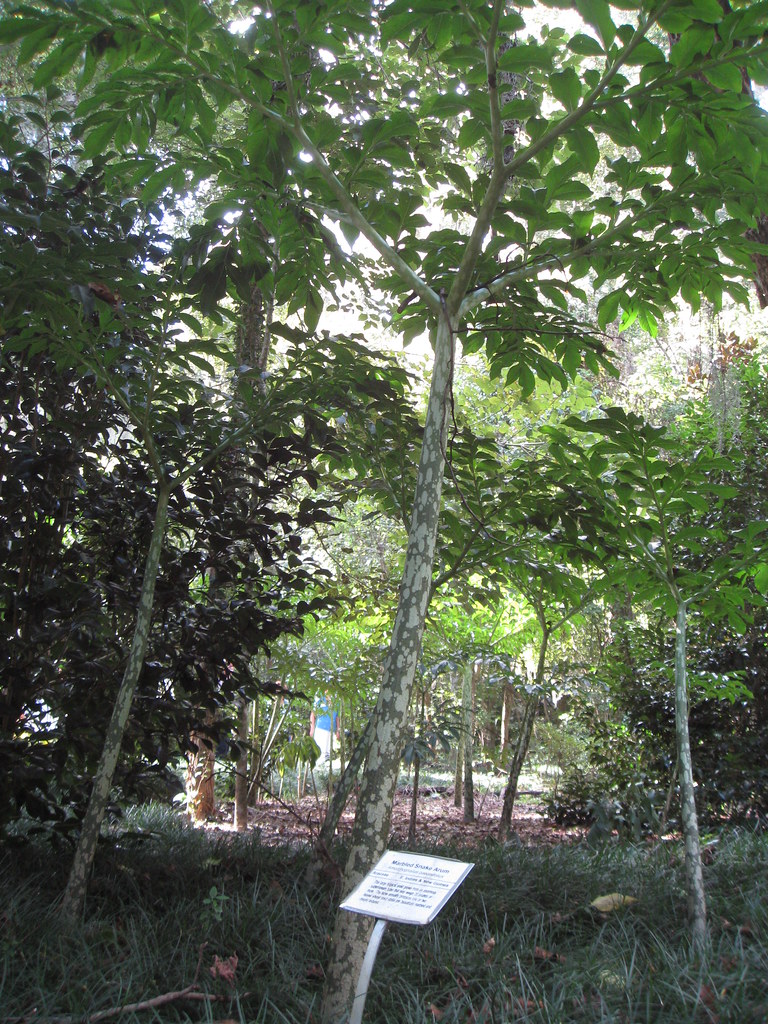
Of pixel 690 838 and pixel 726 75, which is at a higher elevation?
pixel 726 75

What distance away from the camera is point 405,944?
254 centimetres

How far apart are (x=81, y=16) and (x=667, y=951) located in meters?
3.46

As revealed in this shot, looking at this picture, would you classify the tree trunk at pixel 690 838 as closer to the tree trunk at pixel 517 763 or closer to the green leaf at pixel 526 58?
the tree trunk at pixel 517 763

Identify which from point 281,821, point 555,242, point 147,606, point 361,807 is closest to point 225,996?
point 361,807

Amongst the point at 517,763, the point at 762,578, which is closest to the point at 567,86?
the point at 762,578

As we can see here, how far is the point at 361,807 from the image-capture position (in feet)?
6.48

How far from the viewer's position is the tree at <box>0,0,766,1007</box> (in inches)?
76.5

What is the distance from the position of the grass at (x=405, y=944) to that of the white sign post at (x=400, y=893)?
1.67 feet

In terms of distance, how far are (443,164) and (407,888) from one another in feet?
7.15

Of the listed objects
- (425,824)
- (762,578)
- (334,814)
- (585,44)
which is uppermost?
(585,44)

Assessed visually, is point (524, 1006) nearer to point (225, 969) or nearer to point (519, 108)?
point (225, 969)

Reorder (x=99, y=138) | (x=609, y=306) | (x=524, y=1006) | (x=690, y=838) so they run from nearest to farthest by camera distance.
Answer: (x=524, y=1006) < (x=99, y=138) < (x=690, y=838) < (x=609, y=306)

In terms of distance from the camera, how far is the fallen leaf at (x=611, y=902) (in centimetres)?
287

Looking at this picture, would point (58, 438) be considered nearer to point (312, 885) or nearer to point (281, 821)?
point (312, 885)
